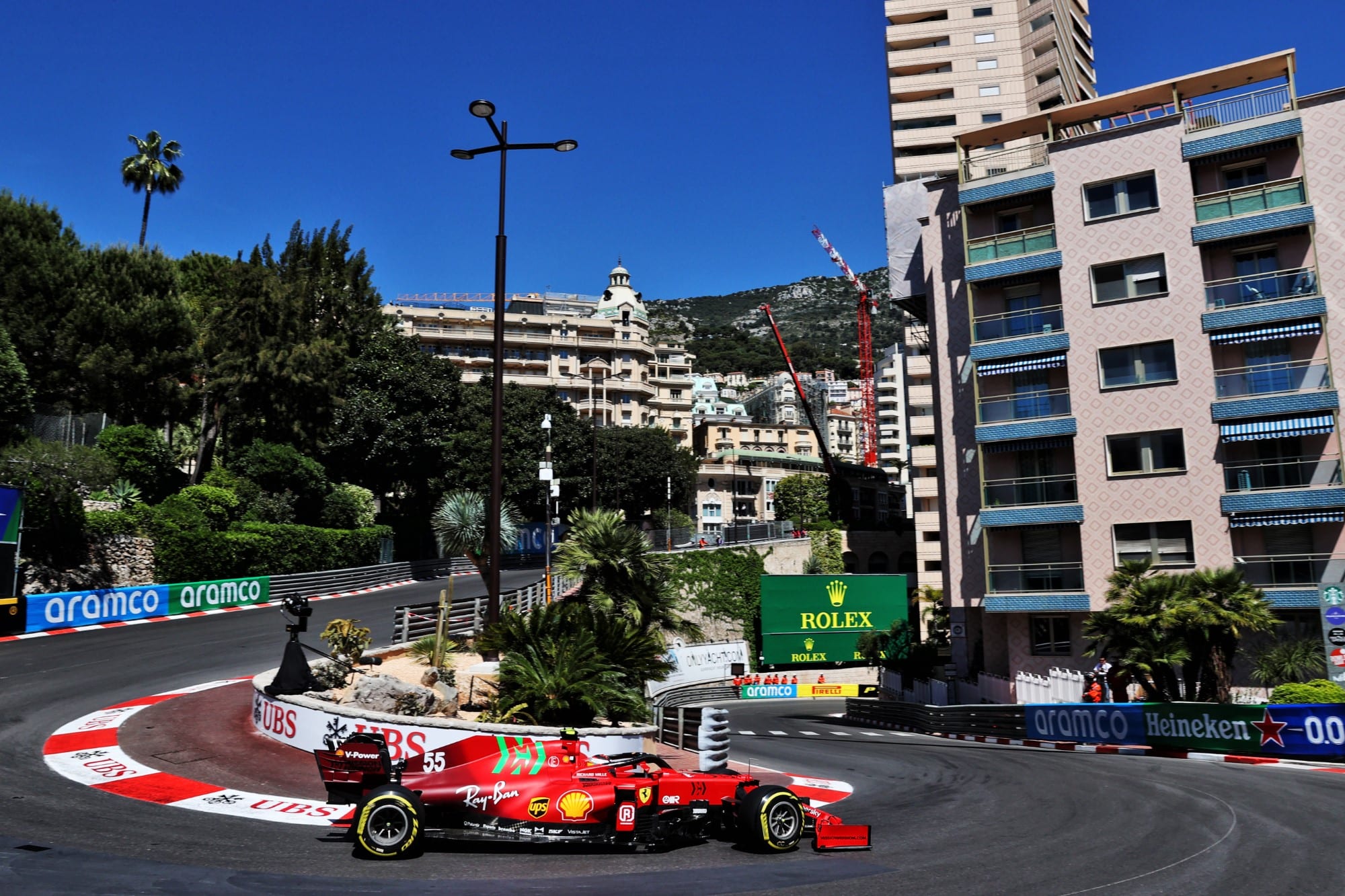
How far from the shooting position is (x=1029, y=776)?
1756 centimetres

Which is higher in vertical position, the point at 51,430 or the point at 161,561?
the point at 51,430

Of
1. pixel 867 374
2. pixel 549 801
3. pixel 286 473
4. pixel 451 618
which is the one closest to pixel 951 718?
pixel 451 618

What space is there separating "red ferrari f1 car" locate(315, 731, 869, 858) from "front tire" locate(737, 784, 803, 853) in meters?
0.01

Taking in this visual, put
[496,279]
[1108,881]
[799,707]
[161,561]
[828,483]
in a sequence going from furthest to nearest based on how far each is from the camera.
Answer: [828,483]
[799,707]
[161,561]
[496,279]
[1108,881]

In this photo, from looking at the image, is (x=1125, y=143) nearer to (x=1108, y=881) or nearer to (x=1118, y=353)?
(x=1118, y=353)

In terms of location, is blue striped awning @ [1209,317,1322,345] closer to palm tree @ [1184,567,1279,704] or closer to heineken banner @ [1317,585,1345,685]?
palm tree @ [1184,567,1279,704]

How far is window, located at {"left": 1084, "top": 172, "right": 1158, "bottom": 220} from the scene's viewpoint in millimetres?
34781

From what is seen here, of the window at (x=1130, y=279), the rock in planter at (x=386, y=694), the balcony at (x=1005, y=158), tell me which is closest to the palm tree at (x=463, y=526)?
the rock in planter at (x=386, y=694)

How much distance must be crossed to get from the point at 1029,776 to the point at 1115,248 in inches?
959

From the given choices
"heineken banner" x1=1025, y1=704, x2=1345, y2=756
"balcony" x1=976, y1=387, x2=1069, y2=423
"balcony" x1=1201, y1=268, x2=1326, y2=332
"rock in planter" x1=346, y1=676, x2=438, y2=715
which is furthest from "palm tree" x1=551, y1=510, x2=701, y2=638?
"balcony" x1=1201, y1=268, x2=1326, y2=332

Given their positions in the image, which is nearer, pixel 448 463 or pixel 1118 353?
pixel 1118 353

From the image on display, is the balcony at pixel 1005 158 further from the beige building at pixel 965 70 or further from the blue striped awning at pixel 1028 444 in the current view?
the beige building at pixel 965 70

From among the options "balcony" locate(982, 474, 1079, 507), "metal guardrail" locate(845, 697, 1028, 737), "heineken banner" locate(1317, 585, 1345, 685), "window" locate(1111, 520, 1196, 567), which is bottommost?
"metal guardrail" locate(845, 697, 1028, 737)

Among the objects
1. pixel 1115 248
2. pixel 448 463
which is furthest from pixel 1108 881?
pixel 448 463
